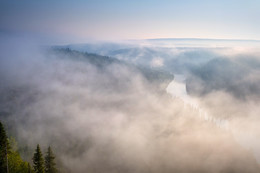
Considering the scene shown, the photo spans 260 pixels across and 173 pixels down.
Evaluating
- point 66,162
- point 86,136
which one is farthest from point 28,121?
point 66,162

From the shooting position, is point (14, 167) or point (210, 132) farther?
point (210, 132)

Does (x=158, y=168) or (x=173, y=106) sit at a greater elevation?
(x=173, y=106)

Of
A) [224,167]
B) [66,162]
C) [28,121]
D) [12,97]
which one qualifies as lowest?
[224,167]

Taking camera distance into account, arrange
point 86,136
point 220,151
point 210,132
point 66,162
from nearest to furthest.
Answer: point 66,162 → point 220,151 → point 86,136 → point 210,132

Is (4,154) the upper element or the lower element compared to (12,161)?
upper

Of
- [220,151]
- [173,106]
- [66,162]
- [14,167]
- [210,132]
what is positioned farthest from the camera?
[173,106]

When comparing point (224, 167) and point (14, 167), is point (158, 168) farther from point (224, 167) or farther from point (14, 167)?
point (14, 167)

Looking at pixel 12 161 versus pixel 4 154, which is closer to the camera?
pixel 4 154

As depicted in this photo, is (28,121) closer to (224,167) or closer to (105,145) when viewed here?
(105,145)

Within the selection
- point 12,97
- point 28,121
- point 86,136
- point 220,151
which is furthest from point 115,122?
point 12,97

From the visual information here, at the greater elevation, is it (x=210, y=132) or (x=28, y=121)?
(x=28, y=121)
